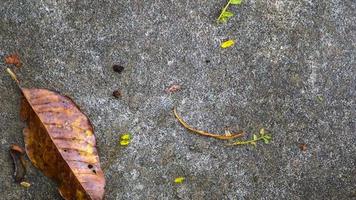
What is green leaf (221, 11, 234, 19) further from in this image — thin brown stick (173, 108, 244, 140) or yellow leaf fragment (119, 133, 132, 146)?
yellow leaf fragment (119, 133, 132, 146)

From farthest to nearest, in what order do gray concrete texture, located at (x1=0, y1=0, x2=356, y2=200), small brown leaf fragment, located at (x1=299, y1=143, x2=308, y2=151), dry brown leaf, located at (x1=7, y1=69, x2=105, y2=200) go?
small brown leaf fragment, located at (x1=299, y1=143, x2=308, y2=151), gray concrete texture, located at (x1=0, y1=0, x2=356, y2=200), dry brown leaf, located at (x1=7, y1=69, x2=105, y2=200)

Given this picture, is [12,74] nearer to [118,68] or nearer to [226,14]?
[118,68]

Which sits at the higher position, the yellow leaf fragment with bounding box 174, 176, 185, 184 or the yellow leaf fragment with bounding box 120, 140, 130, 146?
the yellow leaf fragment with bounding box 120, 140, 130, 146

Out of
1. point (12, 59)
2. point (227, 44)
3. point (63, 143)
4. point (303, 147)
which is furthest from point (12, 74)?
point (303, 147)

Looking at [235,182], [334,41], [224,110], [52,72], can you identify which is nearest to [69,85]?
[52,72]

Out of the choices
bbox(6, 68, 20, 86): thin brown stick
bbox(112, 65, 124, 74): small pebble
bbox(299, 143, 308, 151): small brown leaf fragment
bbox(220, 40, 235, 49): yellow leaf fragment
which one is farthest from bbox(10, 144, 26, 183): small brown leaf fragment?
bbox(299, 143, 308, 151): small brown leaf fragment
